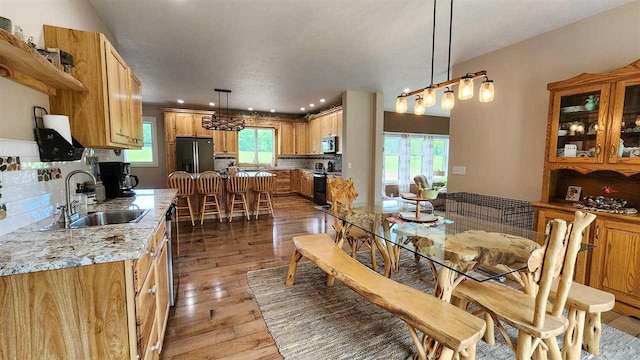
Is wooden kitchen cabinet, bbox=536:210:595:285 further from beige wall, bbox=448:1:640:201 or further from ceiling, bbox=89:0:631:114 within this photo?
ceiling, bbox=89:0:631:114

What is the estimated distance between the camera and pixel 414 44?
3.25 m

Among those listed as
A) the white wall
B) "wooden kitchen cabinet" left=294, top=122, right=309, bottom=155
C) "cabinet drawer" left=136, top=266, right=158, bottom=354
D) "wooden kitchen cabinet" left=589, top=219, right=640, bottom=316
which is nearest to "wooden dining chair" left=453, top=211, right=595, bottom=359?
"wooden kitchen cabinet" left=589, top=219, right=640, bottom=316

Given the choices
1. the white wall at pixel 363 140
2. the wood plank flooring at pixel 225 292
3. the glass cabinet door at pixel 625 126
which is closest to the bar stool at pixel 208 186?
the wood plank flooring at pixel 225 292

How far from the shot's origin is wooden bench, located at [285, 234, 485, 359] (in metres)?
1.25

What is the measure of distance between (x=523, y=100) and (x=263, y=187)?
4175 millimetres

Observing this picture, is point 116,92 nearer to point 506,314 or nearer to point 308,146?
point 506,314

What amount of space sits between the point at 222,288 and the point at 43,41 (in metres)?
2.24

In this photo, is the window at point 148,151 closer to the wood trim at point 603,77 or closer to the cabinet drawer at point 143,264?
the cabinet drawer at point 143,264

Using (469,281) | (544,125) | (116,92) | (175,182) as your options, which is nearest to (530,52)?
(544,125)

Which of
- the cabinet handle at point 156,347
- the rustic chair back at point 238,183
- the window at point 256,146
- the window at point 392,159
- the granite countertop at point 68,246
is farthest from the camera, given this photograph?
the window at point 256,146

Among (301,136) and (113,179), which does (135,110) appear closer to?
(113,179)

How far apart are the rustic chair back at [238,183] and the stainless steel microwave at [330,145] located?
2.21 m

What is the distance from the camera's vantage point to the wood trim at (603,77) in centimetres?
211

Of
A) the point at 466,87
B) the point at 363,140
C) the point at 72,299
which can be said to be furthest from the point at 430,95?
the point at 363,140
